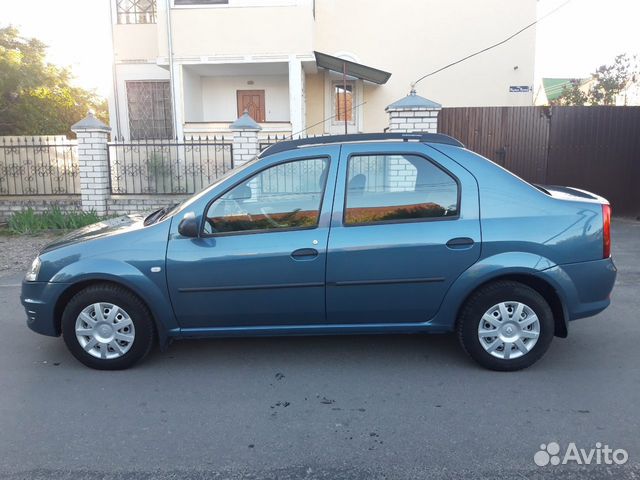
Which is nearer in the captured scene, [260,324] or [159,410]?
[159,410]

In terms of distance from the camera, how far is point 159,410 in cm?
344

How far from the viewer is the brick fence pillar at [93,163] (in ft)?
33.7

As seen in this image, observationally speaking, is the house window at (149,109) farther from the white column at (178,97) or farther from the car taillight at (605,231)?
the car taillight at (605,231)

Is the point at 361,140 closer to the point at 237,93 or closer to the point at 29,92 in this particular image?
the point at 237,93

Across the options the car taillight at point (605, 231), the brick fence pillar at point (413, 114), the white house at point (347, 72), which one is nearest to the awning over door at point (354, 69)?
the white house at point (347, 72)

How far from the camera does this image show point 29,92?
591 inches

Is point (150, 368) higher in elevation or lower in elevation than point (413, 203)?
lower

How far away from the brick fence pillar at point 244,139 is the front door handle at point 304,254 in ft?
21.5

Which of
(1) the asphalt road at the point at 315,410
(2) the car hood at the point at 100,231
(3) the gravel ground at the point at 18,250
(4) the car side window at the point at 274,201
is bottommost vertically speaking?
(1) the asphalt road at the point at 315,410

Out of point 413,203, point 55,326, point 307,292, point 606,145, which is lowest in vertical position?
point 55,326

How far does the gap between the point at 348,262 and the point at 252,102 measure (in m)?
12.8

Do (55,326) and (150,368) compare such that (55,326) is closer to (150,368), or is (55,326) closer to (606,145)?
(150,368)

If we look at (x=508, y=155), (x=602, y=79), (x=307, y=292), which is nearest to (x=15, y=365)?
(x=307, y=292)

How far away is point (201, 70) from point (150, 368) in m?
11.8
